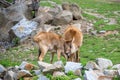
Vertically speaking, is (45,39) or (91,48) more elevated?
(45,39)

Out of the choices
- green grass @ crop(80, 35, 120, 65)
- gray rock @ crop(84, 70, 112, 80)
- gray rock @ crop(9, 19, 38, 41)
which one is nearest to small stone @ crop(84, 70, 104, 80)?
gray rock @ crop(84, 70, 112, 80)

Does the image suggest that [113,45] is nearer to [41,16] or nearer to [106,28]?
[106,28]

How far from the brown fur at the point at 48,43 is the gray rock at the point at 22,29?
511 centimetres

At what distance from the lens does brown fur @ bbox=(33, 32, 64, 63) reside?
13.2m

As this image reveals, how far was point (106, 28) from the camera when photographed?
19500mm

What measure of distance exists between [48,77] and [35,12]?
10940mm

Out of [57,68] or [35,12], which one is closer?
[57,68]

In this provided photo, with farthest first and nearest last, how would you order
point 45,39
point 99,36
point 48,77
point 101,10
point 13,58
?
point 101,10
point 99,36
point 13,58
point 45,39
point 48,77

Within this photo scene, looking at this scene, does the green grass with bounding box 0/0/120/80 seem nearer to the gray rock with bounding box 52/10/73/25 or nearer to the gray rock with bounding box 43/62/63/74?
the gray rock with bounding box 52/10/73/25

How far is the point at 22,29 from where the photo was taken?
19125 millimetres

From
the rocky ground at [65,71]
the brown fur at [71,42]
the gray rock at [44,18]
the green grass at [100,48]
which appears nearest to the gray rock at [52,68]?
the rocky ground at [65,71]

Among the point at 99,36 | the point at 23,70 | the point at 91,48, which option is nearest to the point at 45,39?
the point at 23,70

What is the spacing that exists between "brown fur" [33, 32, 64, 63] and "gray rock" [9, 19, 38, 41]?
A: 5.11 meters

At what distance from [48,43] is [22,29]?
587cm
